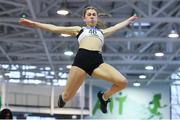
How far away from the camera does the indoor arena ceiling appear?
16.8 m

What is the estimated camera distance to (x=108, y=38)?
2042 centimetres

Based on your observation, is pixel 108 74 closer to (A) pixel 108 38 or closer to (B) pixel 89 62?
(B) pixel 89 62

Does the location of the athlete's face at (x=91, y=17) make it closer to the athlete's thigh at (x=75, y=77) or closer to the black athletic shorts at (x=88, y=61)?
the black athletic shorts at (x=88, y=61)

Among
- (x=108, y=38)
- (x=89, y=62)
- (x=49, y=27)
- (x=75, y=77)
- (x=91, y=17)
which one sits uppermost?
(x=108, y=38)

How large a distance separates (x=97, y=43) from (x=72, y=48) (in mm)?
20002

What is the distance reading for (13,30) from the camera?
22.1m

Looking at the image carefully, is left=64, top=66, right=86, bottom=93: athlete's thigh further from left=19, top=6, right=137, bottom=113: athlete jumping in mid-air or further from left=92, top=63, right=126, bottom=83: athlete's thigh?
left=92, top=63, right=126, bottom=83: athlete's thigh

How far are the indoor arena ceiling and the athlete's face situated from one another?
728cm

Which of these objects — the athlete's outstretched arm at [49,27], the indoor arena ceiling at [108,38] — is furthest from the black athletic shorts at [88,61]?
the indoor arena ceiling at [108,38]

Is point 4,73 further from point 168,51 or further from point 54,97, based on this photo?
point 168,51

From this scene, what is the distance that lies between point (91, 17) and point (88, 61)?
1.89 feet

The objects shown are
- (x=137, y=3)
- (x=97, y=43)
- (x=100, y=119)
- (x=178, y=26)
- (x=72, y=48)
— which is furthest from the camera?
(x=100, y=119)

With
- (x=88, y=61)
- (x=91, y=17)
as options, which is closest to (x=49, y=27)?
(x=91, y=17)

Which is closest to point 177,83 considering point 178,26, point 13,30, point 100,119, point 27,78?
point 100,119
